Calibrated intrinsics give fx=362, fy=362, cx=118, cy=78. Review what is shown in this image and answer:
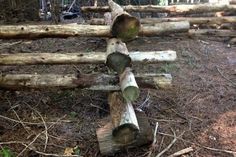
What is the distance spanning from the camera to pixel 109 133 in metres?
3.83

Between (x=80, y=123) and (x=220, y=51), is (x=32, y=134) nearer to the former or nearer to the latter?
(x=80, y=123)

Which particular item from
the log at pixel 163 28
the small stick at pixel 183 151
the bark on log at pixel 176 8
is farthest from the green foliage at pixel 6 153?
the bark on log at pixel 176 8

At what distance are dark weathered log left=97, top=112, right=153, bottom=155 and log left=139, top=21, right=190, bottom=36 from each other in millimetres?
3187

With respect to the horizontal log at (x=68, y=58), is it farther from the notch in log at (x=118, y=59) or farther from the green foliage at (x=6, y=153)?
the green foliage at (x=6, y=153)

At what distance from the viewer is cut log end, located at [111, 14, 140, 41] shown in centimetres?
466

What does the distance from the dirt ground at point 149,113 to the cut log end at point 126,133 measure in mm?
182

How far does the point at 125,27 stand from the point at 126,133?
160 cm

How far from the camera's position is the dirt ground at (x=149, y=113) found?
159 inches

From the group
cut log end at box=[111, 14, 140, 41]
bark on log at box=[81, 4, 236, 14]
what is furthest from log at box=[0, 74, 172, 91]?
bark on log at box=[81, 4, 236, 14]

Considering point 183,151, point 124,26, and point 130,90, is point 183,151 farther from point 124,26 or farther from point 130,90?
point 124,26

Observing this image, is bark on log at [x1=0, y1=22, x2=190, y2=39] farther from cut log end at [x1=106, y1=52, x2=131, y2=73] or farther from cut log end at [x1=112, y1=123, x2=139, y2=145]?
cut log end at [x1=112, y1=123, x2=139, y2=145]

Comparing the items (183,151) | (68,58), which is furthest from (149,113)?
(68,58)

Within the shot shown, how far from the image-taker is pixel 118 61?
448 cm

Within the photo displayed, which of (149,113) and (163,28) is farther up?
(163,28)
